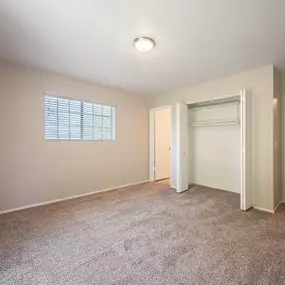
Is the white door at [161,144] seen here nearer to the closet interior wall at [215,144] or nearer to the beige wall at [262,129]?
the closet interior wall at [215,144]

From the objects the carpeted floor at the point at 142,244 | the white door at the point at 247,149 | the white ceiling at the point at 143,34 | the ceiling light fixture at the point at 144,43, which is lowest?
the carpeted floor at the point at 142,244

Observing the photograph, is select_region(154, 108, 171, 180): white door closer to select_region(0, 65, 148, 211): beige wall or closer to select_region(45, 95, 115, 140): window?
select_region(0, 65, 148, 211): beige wall

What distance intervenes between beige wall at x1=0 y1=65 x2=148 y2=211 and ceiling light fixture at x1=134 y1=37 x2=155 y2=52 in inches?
77.5

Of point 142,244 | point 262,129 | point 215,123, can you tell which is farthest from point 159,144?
point 142,244

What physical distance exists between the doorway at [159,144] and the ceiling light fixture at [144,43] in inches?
111

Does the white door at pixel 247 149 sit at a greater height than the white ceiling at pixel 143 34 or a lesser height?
lesser

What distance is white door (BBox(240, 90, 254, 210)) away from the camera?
3172 millimetres

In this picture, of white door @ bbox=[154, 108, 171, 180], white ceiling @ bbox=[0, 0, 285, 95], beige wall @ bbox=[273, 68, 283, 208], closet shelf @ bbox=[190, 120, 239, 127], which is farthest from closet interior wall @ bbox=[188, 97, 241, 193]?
white ceiling @ bbox=[0, 0, 285, 95]

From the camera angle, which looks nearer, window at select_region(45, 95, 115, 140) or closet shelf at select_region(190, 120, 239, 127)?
window at select_region(45, 95, 115, 140)

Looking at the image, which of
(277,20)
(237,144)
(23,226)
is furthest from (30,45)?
(237,144)

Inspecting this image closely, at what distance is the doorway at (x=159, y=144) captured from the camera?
17.9 feet

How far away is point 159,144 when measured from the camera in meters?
5.61

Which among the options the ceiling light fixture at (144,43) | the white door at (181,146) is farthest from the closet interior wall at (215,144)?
the ceiling light fixture at (144,43)

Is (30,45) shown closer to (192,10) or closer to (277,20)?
(192,10)
